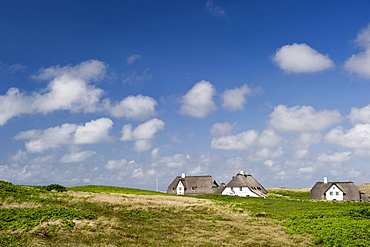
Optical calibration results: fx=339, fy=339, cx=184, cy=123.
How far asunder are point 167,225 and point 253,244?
9.08m

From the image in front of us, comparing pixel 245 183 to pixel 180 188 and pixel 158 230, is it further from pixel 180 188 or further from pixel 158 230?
pixel 158 230

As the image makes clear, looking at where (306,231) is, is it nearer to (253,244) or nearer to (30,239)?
(253,244)

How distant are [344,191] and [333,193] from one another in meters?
2.53

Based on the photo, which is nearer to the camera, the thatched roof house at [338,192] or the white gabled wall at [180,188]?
the thatched roof house at [338,192]

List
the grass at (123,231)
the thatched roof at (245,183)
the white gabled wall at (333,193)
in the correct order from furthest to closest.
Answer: the thatched roof at (245,183) → the white gabled wall at (333,193) → the grass at (123,231)

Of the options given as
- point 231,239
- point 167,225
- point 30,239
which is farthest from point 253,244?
point 30,239

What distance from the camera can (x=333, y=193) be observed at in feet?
271

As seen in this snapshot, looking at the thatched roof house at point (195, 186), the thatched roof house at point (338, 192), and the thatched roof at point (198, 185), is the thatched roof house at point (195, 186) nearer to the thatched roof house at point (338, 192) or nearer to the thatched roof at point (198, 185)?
the thatched roof at point (198, 185)

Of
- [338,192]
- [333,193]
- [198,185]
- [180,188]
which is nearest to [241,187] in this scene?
[198,185]

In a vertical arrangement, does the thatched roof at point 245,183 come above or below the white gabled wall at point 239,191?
above

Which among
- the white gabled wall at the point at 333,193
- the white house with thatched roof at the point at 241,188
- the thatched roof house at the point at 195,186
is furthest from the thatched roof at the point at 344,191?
the thatched roof house at the point at 195,186

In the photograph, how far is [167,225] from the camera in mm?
28750

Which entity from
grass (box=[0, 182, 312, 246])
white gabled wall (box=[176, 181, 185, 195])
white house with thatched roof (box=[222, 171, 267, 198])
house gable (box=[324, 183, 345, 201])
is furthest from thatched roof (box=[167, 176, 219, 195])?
grass (box=[0, 182, 312, 246])

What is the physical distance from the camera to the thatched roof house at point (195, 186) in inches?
3755
